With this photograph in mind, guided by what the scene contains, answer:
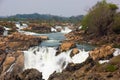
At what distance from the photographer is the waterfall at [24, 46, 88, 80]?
41.1 metres

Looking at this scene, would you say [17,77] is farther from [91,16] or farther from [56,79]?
[91,16]

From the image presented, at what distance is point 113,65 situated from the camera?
32.0 metres

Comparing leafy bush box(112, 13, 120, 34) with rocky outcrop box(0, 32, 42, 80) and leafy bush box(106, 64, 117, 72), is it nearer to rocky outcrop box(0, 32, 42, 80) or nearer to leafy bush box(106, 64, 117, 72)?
rocky outcrop box(0, 32, 42, 80)

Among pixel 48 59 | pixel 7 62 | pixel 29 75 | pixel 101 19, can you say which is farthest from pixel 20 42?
pixel 29 75

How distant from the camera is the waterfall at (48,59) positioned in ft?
135

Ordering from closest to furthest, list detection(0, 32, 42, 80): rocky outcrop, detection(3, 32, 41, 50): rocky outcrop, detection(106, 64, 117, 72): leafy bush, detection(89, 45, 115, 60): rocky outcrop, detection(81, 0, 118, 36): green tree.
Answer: detection(106, 64, 117, 72): leafy bush → detection(89, 45, 115, 60): rocky outcrop → detection(0, 32, 42, 80): rocky outcrop → detection(3, 32, 41, 50): rocky outcrop → detection(81, 0, 118, 36): green tree

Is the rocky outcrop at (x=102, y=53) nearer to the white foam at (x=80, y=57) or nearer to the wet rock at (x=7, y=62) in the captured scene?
the white foam at (x=80, y=57)

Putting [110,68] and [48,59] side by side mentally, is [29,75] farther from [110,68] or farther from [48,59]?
[48,59]

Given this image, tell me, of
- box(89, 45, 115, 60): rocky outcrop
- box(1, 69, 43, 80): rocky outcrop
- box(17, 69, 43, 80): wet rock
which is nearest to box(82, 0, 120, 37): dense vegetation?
box(89, 45, 115, 60): rocky outcrop

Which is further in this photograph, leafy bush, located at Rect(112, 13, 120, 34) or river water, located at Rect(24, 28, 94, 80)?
leafy bush, located at Rect(112, 13, 120, 34)

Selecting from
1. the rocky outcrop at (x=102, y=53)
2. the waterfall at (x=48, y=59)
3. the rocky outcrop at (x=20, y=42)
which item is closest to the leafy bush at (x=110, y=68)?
the rocky outcrop at (x=102, y=53)

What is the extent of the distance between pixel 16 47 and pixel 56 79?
817 inches

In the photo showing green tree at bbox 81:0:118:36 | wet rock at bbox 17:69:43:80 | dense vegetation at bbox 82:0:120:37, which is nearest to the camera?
wet rock at bbox 17:69:43:80

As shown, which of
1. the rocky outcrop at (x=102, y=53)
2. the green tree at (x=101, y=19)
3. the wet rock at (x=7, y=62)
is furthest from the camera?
the green tree at (x=101, y=19)
